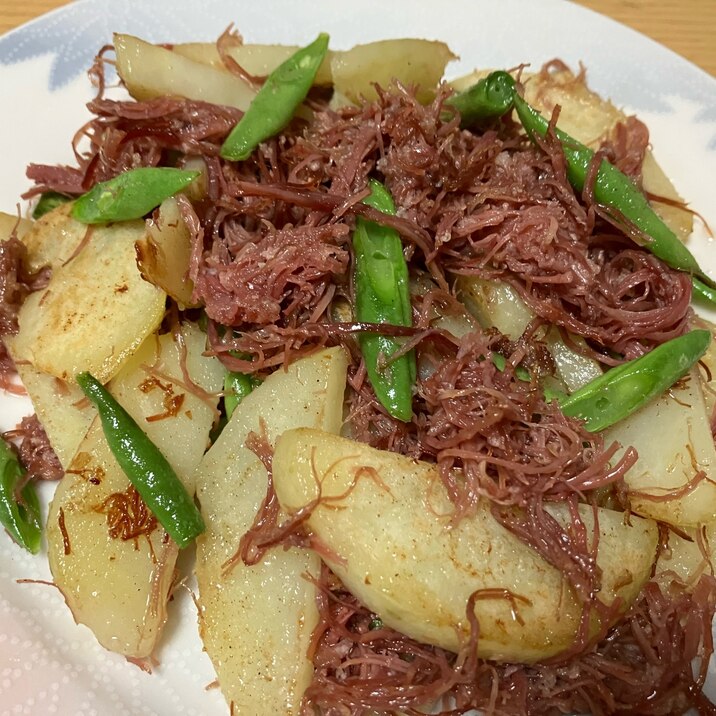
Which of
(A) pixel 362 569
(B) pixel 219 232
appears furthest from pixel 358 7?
(A) pixel 362 569

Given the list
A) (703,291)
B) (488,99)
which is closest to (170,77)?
(488,99)

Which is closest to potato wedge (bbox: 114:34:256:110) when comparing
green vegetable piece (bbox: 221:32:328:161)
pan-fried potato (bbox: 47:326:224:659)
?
green vegetable piece (bbox: 221:32:328:161)

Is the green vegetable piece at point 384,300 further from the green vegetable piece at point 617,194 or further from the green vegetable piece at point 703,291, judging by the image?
the green vegetable piece at point 703,291

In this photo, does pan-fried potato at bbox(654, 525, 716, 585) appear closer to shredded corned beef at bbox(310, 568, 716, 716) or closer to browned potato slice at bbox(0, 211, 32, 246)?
shredded corned beef at bbox(310, 568, 716, 716)

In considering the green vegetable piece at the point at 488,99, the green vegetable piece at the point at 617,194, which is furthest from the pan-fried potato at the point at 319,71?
the green vegetable piece at the point at 617,194

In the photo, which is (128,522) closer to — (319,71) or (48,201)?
(48,201)

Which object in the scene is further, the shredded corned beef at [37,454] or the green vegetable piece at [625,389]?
the shredded corned beef at [37,454]
